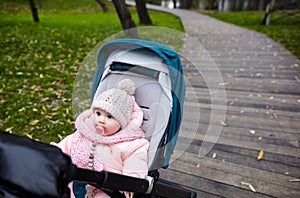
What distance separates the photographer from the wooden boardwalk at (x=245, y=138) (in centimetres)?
254

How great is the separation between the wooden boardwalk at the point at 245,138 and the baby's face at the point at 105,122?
0.61 meters

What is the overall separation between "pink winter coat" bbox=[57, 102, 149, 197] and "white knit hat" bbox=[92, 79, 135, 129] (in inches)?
2.8

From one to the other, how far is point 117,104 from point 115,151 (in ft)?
0.88

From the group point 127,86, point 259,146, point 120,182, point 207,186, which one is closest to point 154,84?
point 127,86

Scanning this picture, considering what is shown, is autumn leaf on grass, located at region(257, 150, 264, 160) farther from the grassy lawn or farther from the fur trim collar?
the grassy lawn

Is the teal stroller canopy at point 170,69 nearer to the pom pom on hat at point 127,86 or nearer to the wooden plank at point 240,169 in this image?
the pom pom on hat at point 127,86

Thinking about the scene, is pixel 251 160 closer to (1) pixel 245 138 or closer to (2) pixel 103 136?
(1) pixel 245 138

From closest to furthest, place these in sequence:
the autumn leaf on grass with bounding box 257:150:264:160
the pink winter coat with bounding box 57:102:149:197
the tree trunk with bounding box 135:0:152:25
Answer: the pink winter coat with bounding box 57:102:149:197, the autumn leaf on grass with bounding box 257:150:264:160, the tree trunk with bounding box 135:0:152:25

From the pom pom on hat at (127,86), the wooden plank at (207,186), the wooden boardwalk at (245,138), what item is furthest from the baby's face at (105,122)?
the wooden plank at (207,186)

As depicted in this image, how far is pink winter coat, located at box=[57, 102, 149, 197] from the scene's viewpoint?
163cm

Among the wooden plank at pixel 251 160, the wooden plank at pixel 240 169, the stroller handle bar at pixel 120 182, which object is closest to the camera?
the stroller handle bar at pixel 120 182


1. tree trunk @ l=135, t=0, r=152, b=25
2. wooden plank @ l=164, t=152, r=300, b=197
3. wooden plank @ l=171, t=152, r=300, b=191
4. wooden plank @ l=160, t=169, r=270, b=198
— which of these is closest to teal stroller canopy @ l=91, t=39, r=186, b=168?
wooden plank @ l=160, t=169, r=270, b=198

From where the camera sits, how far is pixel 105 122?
1666 millimetres

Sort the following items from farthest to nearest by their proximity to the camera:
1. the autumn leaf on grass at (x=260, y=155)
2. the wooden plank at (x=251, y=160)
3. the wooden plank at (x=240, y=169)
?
the autumn leaf on grass at (x=260, y=155) → the wooden plank at (x=251, y=160) → the wooden plank at (x=240, y=169)
